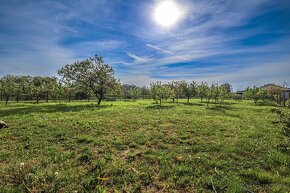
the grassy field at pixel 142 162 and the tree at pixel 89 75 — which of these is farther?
the tree at pixel 89 75

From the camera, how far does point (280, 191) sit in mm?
5578

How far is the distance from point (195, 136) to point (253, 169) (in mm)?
4698

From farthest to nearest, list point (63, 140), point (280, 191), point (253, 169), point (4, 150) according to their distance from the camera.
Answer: point (63, 140)
point (4, 150)
point (253, 169)
point (280, 191)

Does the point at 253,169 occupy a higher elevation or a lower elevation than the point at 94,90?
lower

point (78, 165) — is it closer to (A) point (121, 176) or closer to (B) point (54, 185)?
(B) point (54, 185)

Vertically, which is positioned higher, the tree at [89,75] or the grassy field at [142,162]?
the tree at [89,75]

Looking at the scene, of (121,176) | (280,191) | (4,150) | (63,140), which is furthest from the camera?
(63,140)

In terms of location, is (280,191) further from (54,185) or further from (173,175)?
(54,185)

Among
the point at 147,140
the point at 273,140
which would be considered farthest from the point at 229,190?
the point at 273,140

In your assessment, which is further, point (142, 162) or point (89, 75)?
point (89, 75)

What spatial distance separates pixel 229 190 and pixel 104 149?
6.04 metres

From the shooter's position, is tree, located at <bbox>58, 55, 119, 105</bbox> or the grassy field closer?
the grassy field

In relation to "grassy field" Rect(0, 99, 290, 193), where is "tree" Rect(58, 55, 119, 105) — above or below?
above

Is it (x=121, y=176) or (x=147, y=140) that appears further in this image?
(x=147, y=140)
